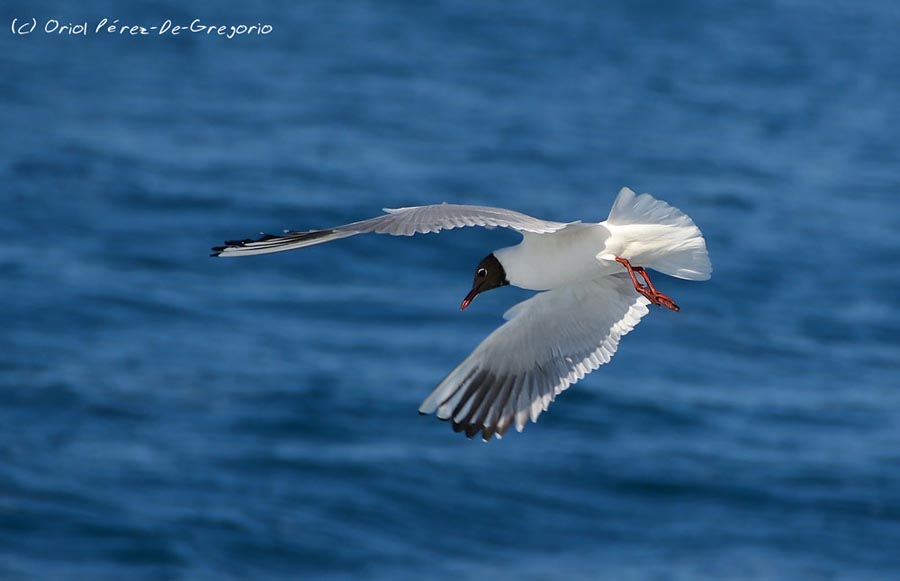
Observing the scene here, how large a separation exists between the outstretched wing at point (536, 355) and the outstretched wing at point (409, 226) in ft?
3.75

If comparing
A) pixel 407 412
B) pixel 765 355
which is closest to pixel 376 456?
pixel 407 412

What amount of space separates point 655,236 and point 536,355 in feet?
3.38

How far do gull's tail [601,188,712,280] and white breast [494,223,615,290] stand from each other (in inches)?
3.0

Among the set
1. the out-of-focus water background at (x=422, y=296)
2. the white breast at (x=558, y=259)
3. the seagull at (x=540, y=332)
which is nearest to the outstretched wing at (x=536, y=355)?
the seagull at (x=540, y=332)

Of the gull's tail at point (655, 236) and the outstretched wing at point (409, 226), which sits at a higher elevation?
the gull's tail at point (655, 236)

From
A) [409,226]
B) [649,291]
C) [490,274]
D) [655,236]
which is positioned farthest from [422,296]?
[409,226]

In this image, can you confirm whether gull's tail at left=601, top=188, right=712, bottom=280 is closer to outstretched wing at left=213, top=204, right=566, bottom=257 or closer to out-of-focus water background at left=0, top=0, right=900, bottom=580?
outstretched wing at left=213, top=204, right=566, bottom=257

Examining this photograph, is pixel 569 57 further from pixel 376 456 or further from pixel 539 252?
pixel 539 252

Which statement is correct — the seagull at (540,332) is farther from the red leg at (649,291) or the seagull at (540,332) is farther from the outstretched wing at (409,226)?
the outstretched wing at (409,226)

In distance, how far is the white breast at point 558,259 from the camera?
6.23m

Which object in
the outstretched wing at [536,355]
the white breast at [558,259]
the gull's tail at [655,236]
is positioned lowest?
the outstretched wing at [536,355]

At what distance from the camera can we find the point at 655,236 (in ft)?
20.4

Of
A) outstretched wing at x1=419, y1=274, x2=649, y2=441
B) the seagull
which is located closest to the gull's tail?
the seagull

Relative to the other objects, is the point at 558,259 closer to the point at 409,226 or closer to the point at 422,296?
the point at 409,226
